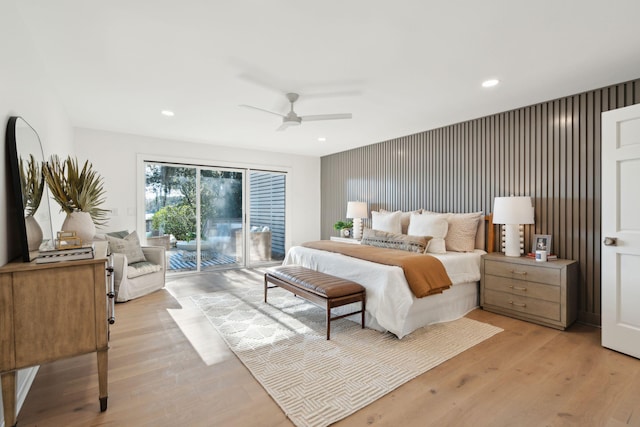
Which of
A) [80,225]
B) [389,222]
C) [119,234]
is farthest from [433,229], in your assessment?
[119,234]

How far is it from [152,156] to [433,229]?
4.64 meters

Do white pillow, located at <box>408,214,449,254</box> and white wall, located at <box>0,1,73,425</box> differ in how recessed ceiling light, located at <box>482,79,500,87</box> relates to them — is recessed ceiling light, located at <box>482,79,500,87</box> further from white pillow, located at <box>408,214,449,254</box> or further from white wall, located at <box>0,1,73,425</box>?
white wall, located at <box>0,1,73,425</box>

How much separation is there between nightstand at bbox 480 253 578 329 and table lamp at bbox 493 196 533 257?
0.59 feet

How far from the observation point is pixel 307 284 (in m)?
3.05

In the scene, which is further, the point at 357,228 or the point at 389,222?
the point at 357,228

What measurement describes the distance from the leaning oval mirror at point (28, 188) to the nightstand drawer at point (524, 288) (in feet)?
13.3

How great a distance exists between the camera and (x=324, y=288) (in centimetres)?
284

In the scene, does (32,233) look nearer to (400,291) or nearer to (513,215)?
(400,291)

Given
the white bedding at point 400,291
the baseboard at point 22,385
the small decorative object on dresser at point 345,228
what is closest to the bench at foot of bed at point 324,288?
the white bedding at point 400,291

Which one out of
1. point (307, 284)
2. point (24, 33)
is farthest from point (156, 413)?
point (24, 33)

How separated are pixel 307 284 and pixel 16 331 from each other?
6.80 feet

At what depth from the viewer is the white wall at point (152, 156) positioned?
4.76 meters

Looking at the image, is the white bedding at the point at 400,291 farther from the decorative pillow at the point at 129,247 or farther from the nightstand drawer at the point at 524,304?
the decorative pillow at the point at 129,247

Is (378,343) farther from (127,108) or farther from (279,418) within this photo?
(127,108)
